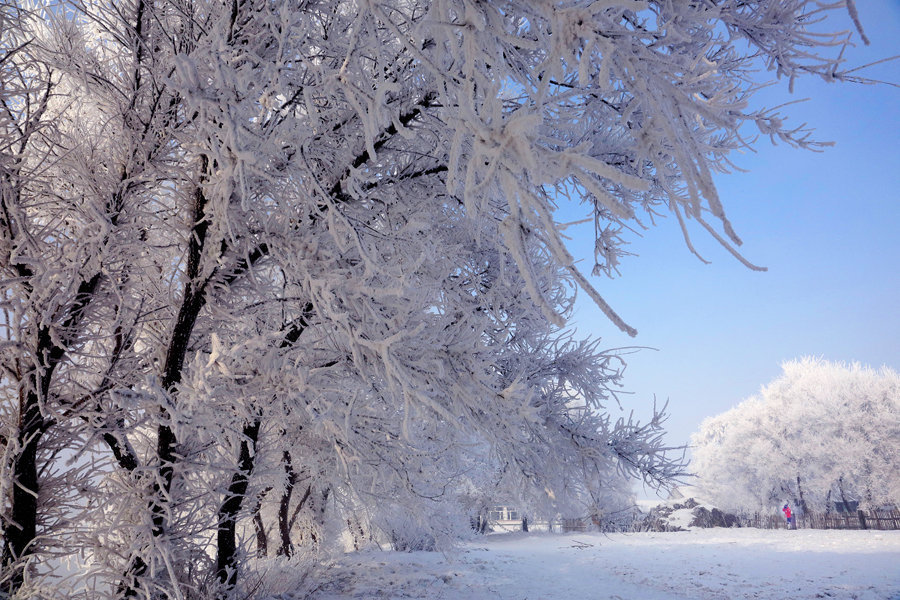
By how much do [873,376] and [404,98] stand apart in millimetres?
41031

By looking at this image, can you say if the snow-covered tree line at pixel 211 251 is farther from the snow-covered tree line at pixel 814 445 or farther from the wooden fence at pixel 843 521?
the snow-covered tree line at pixel 814 445

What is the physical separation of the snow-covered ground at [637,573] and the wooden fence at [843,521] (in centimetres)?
918

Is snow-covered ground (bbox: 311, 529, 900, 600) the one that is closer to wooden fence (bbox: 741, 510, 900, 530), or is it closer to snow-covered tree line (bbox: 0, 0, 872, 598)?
snow-covered tree line (bbox: 0, 0, 872, 598)

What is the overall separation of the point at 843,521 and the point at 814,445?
6.47m

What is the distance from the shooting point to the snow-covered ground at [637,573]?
26.4 ft

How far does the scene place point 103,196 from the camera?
10.0 feet

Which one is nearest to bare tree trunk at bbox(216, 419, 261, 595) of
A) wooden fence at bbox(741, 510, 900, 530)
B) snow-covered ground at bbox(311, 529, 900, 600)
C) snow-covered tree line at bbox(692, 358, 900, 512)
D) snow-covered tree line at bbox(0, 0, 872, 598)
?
snow-covered tree line at bbox(0, 0, 872, 598)

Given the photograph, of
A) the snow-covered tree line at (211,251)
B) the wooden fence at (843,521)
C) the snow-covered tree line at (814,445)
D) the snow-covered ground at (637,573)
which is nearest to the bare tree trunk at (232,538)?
the snow-covered tree line at (211,251)

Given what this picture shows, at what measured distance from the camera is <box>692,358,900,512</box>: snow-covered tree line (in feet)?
91.2

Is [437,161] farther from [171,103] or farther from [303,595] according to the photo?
[303,595]

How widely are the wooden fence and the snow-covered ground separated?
30.1ft

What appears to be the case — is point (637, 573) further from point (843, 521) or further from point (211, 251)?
point (843, 521)

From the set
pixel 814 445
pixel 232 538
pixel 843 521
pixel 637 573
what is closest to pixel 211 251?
pixel 232 538

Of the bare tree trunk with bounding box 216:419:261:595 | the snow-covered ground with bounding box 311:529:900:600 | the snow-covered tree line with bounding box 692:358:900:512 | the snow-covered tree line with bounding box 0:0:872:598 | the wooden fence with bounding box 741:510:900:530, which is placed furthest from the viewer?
the snow-covered tree line with bounding box 692:358:900:512
